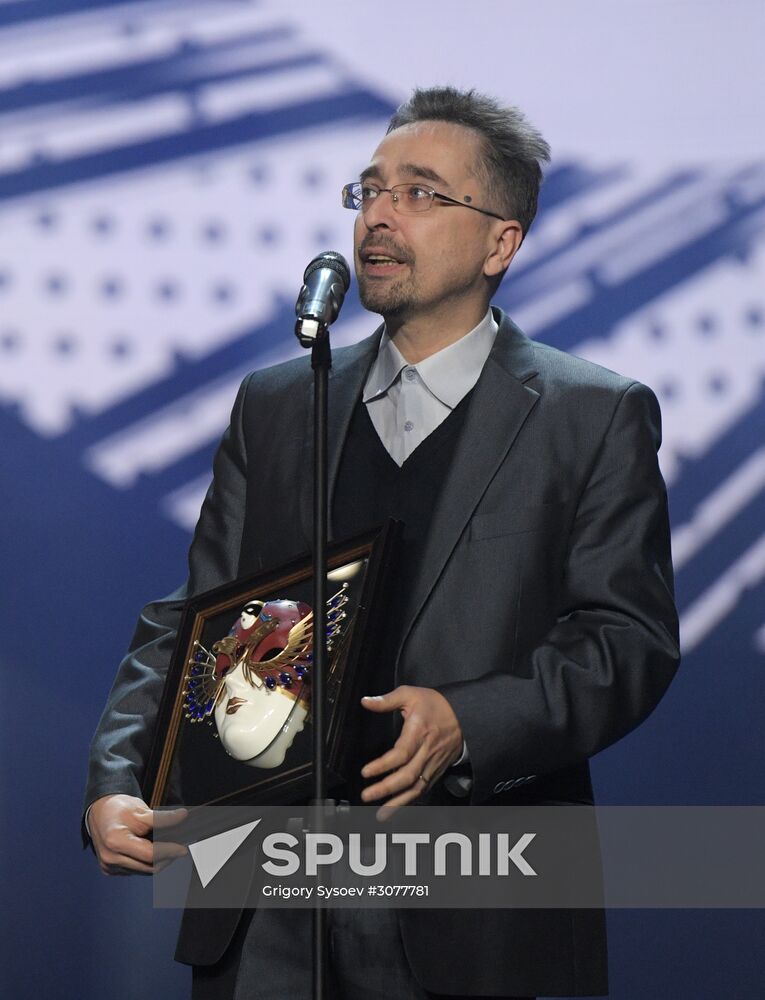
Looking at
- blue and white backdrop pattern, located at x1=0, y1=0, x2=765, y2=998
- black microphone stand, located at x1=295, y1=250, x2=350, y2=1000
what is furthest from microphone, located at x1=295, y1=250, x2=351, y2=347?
blue and white backdrop pattern, located at x1=0, y1=0, x2=765, y2=998

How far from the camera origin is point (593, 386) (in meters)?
2.15

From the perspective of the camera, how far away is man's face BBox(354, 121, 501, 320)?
2201 millimetres

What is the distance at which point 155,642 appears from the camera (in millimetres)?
2199

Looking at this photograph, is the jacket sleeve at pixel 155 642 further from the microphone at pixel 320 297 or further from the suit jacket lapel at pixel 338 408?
the microphone at pixel 320 297

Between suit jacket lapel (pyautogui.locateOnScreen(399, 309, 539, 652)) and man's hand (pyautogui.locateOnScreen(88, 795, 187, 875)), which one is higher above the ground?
suit jacket lapel (pyautogui.locateOnScreen(399, 309, 539, 652))

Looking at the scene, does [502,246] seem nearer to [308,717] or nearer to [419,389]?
[419,389]

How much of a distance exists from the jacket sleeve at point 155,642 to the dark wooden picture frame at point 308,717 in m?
0.12

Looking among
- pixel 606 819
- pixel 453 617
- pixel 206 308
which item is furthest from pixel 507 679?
pixel 206 308

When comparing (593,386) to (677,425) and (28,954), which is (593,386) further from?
(28,954)

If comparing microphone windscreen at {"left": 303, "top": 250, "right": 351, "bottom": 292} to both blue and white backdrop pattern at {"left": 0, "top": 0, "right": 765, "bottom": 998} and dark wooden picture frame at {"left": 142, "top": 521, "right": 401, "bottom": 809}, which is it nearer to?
dark wooden picture frame at {"left": 142, "top": 521, "right": 401, "bottom": 809}

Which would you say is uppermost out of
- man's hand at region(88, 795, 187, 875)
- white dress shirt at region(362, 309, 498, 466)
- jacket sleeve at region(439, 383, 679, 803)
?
white dress shirt at region(362, 309, 498, 466)

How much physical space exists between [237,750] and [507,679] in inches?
14.3

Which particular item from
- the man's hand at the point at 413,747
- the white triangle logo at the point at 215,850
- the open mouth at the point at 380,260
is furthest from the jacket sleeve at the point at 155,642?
the man's hand at the point at 413,747

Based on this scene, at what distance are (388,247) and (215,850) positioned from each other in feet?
3.05
